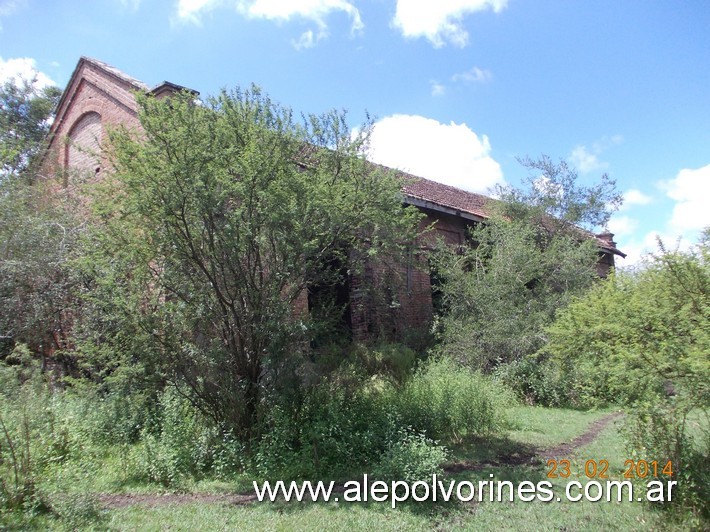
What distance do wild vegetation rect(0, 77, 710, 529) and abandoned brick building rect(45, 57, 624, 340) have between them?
506 cm

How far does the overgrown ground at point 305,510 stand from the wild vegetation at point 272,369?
0.03m

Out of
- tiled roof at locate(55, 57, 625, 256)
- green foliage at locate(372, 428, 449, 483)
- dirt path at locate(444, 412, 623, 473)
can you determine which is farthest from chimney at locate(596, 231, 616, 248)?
green foliage at locate(372, 428, 449, 483)

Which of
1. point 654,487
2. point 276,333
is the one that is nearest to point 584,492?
point 654,487

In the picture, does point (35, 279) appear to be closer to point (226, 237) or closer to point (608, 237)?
point (226, 237)

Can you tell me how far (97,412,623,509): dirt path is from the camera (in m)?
5.81

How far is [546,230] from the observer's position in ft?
58.5

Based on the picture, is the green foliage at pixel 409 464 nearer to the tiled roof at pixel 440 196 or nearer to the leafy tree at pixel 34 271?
the tiled roof at pixel 440 196

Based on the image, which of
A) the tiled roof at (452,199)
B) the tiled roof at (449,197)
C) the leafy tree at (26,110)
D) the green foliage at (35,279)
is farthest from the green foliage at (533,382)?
the leafy tree at (26,110)

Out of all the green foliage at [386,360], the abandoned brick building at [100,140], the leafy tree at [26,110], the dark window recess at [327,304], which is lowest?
the green foliage at [386,360]

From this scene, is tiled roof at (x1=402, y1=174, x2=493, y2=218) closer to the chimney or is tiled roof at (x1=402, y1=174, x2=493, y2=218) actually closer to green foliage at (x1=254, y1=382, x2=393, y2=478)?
the chimney

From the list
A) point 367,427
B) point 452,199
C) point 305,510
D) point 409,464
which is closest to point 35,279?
point 367,427

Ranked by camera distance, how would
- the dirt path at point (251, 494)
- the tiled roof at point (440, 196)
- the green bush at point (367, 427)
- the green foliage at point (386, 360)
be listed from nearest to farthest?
the dirt path at point (251, 494) → the green bush at point (367, 427) → the green foliage at point (386, 360) → the tiled roof at point (440, 196)

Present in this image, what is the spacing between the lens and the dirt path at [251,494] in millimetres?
5809

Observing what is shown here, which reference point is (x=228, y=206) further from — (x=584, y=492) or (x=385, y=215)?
(x=584, y=492)
